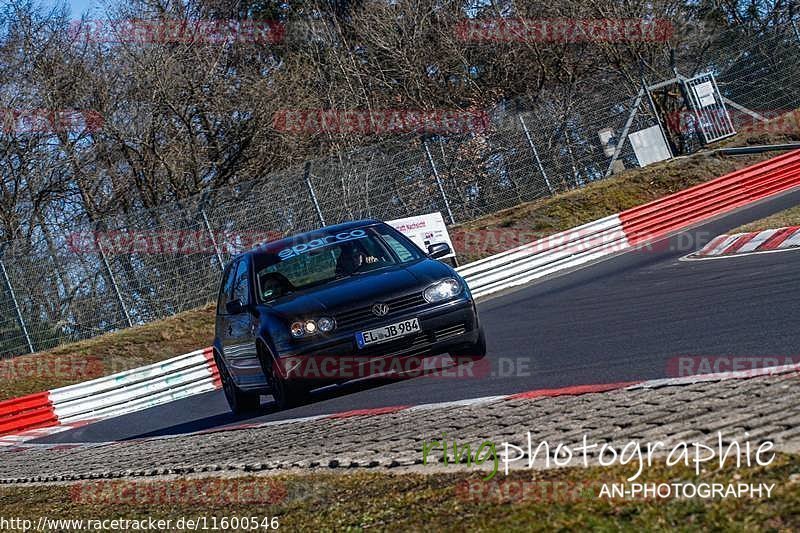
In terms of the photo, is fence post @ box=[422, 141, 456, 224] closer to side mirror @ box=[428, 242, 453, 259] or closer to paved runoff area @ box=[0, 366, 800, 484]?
side mirror @ box=[428, 242, 453, 259]

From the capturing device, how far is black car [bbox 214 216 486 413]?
9.62 meters

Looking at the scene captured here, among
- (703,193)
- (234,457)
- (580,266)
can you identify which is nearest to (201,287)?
(580,266)

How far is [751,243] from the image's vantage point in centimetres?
1562

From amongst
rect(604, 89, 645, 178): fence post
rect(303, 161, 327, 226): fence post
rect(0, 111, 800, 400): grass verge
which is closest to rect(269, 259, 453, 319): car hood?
rect(0, 111, 800, 400): grass verge

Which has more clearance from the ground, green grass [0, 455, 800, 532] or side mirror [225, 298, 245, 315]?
side mirror [225, 298, 245, 315]

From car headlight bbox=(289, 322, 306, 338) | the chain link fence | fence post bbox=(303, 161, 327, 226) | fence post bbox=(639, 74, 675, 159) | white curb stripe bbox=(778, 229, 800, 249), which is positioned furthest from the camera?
fence post bbox=(639, 74, 675, 159)

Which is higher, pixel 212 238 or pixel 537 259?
pixel 212 238

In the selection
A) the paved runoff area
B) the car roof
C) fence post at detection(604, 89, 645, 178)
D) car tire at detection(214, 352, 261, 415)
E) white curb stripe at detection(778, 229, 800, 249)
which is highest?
fence post at detection(604, 89, 645, 178)

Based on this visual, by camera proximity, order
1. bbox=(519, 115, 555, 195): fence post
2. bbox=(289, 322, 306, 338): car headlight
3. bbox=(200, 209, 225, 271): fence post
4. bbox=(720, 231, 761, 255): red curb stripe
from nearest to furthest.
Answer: bbox=(289, 322, 306, 338): car headlight, bbox=(720, 231, 761, 255): red curb stripe, bbox=(200, 209, 225, 271): fence post, bbox=(519, 115, 555, 195): fence post

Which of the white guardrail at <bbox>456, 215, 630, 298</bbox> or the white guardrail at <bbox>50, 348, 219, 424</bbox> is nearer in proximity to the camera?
the white guardrail at <bbox>50, 348, 219, 424</bbox>

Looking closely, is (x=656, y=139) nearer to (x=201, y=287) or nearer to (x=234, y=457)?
(x=201, y=287)

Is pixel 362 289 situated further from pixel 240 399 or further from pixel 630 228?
pixel 630 228

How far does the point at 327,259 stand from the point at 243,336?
1.13 meters

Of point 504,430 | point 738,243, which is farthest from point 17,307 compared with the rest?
point 504,430
